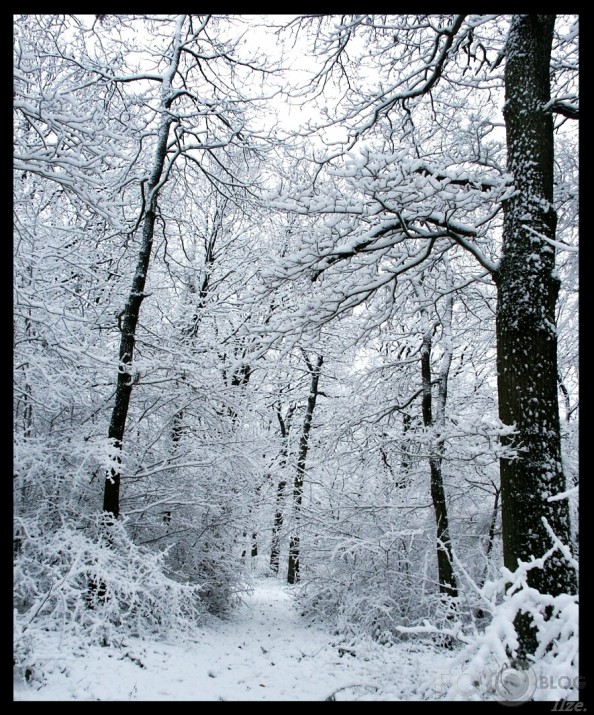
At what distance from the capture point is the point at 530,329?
4.16 m

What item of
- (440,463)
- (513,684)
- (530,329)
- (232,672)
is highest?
(530,329)

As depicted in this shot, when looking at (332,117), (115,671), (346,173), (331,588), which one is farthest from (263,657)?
(332,117)

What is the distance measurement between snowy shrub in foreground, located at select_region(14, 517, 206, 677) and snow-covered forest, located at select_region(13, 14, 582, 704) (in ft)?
0.16

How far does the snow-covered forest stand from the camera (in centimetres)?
396

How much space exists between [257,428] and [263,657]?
13.9ft

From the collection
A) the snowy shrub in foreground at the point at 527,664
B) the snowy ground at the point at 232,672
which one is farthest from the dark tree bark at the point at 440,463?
the snowy shrub in foreground at the point at 527,664

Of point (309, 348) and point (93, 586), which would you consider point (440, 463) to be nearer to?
point (309, 348)

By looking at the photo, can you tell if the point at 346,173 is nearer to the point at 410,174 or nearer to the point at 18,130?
the point at 410,174

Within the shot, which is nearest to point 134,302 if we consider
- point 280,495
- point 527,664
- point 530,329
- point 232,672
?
point 232,672

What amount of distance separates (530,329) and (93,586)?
18.9 feet

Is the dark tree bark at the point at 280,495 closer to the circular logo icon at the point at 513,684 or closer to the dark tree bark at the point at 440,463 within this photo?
the dark tree bark at the point at 440,463

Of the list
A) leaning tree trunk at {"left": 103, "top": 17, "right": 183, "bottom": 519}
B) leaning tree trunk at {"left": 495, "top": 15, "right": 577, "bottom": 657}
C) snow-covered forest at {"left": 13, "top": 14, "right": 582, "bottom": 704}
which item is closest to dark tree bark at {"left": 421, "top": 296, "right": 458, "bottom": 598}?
snow-covered forest at {"left": 13, "top": 14, "right": 582, "bottom": 704}

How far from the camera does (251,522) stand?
897 cm

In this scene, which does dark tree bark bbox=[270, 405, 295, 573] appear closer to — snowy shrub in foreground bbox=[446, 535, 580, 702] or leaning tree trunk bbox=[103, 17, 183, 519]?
leaning tree trunk bbox=[103, 17, 183, 519]
